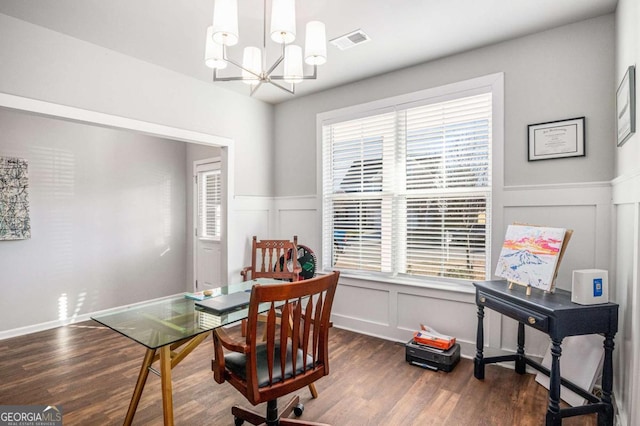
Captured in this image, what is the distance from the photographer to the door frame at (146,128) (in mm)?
2469

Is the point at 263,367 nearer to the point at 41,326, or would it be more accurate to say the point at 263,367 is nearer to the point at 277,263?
the point at 277,263

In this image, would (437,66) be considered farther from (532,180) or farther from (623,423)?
(623,423)

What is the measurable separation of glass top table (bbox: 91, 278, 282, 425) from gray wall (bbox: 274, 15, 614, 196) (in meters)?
2.41

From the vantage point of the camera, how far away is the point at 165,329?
1803 mm

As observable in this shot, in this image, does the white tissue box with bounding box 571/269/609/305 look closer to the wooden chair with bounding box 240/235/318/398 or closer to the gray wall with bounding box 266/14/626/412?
the gray wall with bounding box 266/14/626/412

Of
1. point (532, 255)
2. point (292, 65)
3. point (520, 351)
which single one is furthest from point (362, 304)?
point (292, 65)

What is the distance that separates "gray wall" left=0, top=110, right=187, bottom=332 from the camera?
3.74m

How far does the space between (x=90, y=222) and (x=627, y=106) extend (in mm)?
5248

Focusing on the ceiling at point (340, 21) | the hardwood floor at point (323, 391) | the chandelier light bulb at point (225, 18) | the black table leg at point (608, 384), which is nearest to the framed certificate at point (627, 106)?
the ceiling at point (340, 21)

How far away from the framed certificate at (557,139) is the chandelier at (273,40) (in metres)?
1.83

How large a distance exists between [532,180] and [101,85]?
365 centimetres

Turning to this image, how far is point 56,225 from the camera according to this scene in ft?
13.0

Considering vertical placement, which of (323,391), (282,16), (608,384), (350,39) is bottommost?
(323,391)

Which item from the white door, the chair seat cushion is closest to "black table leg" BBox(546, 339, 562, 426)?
the chair seat cushion
